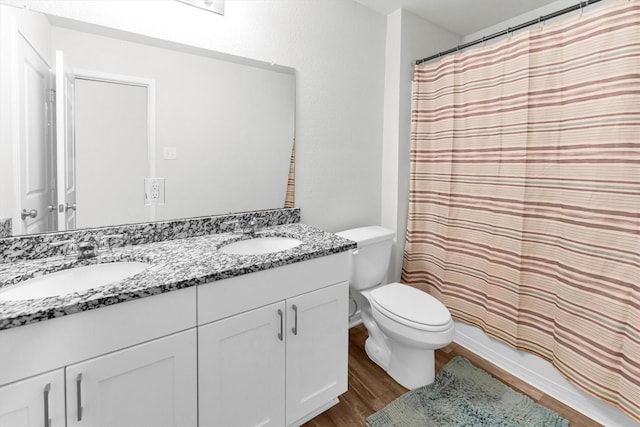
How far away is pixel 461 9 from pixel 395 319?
212cm

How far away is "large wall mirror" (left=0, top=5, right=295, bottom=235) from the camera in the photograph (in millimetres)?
1214

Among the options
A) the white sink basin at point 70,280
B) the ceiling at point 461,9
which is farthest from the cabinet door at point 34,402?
the ceiling at point 461,9

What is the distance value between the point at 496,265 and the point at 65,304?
2.03 meters

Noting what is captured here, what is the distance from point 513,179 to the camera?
69.4 inches

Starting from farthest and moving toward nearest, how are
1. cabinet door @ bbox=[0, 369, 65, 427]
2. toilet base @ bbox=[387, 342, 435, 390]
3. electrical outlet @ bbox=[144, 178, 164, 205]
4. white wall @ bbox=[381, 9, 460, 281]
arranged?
1. white wall @ bbox=[381, 9, 460, 281]
2. toilet base @ bbox=[387, 342, 435, 390]
3. electrical outlet @ bbox=[144, 178, 164, 205]
4. cabinet door @ bbox=[0, 369, 65, 427]

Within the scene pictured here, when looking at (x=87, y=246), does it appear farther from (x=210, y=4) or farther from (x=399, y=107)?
(x=399, y=107)

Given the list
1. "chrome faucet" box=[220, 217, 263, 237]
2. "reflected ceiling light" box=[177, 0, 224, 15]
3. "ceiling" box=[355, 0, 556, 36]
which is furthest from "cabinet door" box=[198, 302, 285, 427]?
"ceiling" box=[355, 0, 556, 36]

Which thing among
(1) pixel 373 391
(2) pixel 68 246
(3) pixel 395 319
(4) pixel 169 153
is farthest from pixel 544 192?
(2) pixel 68 246

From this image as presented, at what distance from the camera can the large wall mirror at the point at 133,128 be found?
121cm

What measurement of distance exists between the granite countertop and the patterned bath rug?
0.91 meters

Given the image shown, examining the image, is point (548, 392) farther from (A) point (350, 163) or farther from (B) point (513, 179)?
(A) point (350, 163)

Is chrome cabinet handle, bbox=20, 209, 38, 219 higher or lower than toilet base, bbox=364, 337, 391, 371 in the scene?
higher

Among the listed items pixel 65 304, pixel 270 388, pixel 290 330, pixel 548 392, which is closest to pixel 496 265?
pixel 548 392

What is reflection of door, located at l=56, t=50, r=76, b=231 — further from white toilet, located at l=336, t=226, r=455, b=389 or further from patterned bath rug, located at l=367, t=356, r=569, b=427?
patterned bath rug, located at l=367, t=356, r=569, b=427
